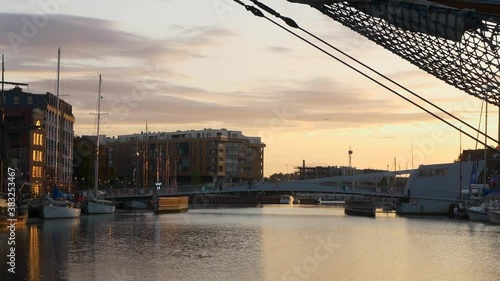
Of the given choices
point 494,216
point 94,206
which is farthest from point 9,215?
point 494,216

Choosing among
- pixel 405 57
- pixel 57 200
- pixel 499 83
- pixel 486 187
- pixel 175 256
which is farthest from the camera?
pixel 486 187

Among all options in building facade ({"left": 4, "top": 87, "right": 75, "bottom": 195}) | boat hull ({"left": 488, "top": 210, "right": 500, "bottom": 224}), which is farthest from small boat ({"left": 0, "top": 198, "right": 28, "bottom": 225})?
boat hull ({"left": 488, "top": 210, "right": 500, "bottom": 224})

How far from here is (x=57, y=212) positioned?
2645 inches

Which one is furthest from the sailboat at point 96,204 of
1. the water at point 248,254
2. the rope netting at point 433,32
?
the rope netting at point 433,32

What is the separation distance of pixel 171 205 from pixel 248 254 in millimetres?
63176

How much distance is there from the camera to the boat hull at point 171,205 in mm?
95825

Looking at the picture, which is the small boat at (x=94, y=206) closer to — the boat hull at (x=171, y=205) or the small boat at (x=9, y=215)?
the boat hull at (x=171, y=205)

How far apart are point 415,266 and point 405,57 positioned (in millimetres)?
22750

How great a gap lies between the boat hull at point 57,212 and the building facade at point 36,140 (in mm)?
6129

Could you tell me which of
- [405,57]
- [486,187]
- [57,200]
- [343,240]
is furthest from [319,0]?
[486,187]

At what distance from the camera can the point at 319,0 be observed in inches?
480

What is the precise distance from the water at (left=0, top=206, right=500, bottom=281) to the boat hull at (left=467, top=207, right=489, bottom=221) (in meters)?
15.1

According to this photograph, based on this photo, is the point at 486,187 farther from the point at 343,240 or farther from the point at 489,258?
the point at 489,258

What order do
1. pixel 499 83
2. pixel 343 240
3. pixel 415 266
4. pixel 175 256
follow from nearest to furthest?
pixel 499 83 < pixel 415 266 < pixel 175 256 < pixel 343 240
